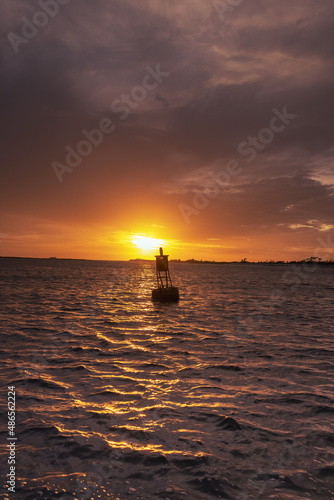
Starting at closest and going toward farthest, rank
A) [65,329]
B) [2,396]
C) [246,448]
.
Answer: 1. [246,448]
2. [2,396]
3. [65,329]

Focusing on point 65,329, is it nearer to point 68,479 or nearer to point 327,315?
point 68,479

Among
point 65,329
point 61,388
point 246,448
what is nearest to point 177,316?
point 65,329

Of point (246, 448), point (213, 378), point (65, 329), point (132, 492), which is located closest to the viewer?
point (132, 492)

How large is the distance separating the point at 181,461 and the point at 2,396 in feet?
18.3

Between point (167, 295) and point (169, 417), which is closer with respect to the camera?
point (169, 417)

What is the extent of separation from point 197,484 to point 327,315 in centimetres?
2456

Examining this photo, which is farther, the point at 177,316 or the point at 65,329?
the point at 177,316

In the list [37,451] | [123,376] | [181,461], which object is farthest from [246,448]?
[123,376]

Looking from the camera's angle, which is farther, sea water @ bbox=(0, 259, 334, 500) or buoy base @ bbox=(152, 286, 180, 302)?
buoy base @ bbox=(152, 286, 180, 302)

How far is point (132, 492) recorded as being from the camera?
5203 mm

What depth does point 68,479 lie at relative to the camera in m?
5.46

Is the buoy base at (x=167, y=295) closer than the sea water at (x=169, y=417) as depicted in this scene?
No

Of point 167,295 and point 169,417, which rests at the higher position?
point 167,295

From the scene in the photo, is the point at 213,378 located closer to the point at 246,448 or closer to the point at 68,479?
the point at 246,448
